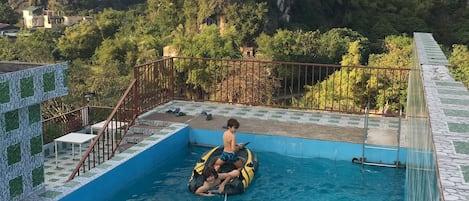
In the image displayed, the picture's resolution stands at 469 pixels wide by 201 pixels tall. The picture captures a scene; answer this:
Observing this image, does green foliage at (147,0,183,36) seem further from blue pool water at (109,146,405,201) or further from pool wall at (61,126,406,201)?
blue pool water at (109,146,405,201)

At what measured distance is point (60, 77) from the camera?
5141 millimetres

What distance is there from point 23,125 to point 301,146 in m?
4.23

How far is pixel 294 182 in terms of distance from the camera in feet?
21.8

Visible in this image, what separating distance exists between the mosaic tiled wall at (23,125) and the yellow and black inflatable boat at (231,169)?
5.82 ft

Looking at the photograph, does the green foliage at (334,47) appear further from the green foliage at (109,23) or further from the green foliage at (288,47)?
the green foliage at (109,23)

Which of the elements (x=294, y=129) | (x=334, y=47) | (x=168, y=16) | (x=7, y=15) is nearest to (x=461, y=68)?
(x=294, y=129)

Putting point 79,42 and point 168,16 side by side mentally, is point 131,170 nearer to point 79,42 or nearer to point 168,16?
point 79,42

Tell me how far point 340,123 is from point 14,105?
5.46 m

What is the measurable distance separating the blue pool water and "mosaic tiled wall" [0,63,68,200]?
53.9 inches

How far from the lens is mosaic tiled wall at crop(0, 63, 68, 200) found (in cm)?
447

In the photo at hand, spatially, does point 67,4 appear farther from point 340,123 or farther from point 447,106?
point 447,106

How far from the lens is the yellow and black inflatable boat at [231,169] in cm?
597

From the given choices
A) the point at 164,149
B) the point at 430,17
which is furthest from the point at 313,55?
the point at 164,149

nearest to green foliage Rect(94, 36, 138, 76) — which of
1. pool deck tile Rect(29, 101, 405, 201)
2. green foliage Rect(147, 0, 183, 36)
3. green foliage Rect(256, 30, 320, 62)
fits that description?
green foliage Rect(147, 0, 183, 36)
